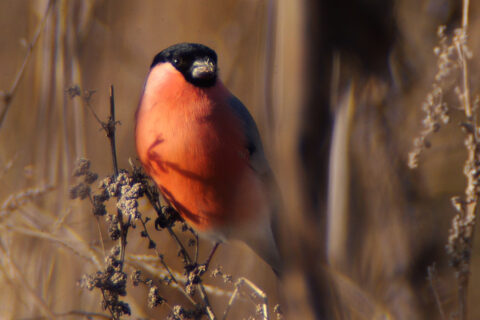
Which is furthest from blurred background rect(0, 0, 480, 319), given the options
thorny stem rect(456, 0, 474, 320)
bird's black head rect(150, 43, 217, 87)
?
bird's black head rect(150, 43, 217, 87)

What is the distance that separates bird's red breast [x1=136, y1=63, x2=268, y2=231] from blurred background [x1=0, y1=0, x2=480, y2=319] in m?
0.12

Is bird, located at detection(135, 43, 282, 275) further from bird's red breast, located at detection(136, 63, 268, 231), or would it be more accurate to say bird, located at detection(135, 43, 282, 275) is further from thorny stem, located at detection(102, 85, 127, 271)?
thorny stem, located at detection(102, 85, 127, 271)

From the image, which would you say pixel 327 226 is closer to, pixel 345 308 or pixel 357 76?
pixel 345 308

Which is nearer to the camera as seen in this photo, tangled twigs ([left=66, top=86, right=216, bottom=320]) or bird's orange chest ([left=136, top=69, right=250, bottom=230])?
tangled twigs ([left=66, top=86, right=216, bottom=320])

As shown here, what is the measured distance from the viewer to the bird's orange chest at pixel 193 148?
4.19 feet

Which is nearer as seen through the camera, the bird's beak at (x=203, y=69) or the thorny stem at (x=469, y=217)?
the thorny stem at (x=469, y=217)

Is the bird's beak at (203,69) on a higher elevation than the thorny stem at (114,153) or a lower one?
higher

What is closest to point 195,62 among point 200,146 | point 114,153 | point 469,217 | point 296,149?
point 200,146

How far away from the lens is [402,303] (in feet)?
5.00

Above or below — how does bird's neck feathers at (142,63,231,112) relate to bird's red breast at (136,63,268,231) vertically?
above

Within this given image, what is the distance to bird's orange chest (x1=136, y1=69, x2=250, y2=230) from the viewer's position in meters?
1.28

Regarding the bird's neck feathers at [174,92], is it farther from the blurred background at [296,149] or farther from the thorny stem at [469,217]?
the thorny stem at [469,217]

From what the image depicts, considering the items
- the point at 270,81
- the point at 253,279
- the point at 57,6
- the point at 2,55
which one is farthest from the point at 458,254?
the point at 2,55

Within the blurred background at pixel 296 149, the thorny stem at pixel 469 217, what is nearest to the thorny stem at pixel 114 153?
the blurred background at pixel 296 149
